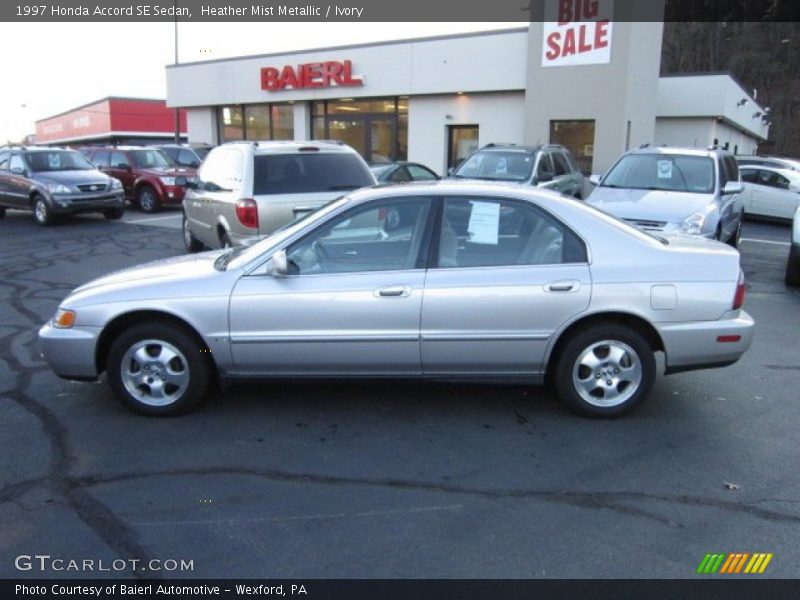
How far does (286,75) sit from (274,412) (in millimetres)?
21333

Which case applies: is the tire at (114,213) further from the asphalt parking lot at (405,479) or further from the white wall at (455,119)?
the asphalt parking lot at (405,479)

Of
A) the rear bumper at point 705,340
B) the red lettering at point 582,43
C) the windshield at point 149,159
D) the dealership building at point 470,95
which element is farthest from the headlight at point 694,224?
the windshield at point 149,159

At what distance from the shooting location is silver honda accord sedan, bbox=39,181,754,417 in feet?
14.8

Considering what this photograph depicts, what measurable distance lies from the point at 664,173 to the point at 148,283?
837cm

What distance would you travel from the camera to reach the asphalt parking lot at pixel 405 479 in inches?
127

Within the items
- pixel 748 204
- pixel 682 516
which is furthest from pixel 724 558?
pixel 748 204

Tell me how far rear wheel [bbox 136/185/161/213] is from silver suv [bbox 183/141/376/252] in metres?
10.4

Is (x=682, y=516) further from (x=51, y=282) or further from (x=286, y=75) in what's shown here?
(x=286, y=75)

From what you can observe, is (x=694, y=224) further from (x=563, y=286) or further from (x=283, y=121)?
(x=283, y=121)

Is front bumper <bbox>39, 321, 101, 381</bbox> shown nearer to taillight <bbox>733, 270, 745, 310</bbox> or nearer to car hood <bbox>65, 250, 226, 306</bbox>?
car hood <bbox>65, 250, 226, 306</bbox>

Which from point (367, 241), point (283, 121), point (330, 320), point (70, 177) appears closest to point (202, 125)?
point (283, 121)

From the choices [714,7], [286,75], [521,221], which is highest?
[714,7]

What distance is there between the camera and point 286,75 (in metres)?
24.1

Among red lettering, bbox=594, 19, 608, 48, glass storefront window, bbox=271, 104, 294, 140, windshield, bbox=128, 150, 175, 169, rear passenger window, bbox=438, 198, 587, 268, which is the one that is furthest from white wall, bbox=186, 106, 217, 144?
→ rear passenger window, bbox=438, 198, 587, 268
